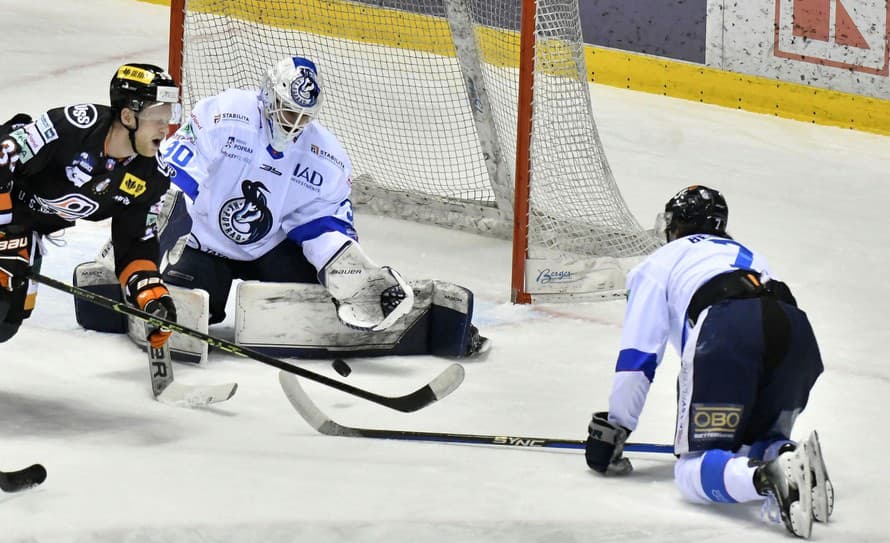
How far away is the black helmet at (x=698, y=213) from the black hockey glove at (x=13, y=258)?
5.05ft

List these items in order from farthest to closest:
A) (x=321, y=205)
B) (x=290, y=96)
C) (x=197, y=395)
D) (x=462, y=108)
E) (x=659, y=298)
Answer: (x=462, y=108), (x=321, y=205), (x=290, y=96), (x=197, y=395), (x=659, y=298)

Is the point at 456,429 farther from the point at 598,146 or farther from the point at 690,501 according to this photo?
the point at 598,146

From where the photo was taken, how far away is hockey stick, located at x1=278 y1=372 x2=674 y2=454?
383 cm

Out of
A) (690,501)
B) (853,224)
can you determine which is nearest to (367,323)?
(690,501)

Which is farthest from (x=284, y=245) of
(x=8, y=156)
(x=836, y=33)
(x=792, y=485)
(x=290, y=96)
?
(x=836, y=33)

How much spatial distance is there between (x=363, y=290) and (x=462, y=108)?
161 cm

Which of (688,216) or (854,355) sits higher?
(688,216)

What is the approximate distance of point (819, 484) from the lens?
10.7 feet

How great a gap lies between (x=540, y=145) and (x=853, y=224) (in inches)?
63.1

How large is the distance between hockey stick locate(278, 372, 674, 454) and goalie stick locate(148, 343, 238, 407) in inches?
6.5

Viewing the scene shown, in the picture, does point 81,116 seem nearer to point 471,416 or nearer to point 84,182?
point 84,182

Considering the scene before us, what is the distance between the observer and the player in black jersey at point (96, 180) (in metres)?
3.81

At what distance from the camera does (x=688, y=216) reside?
12.1 ft

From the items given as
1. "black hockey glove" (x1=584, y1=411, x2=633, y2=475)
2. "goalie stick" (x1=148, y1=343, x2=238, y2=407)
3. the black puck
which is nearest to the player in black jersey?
"goalie stick" (x1=148, y1=343, x2=238, y2=407)
